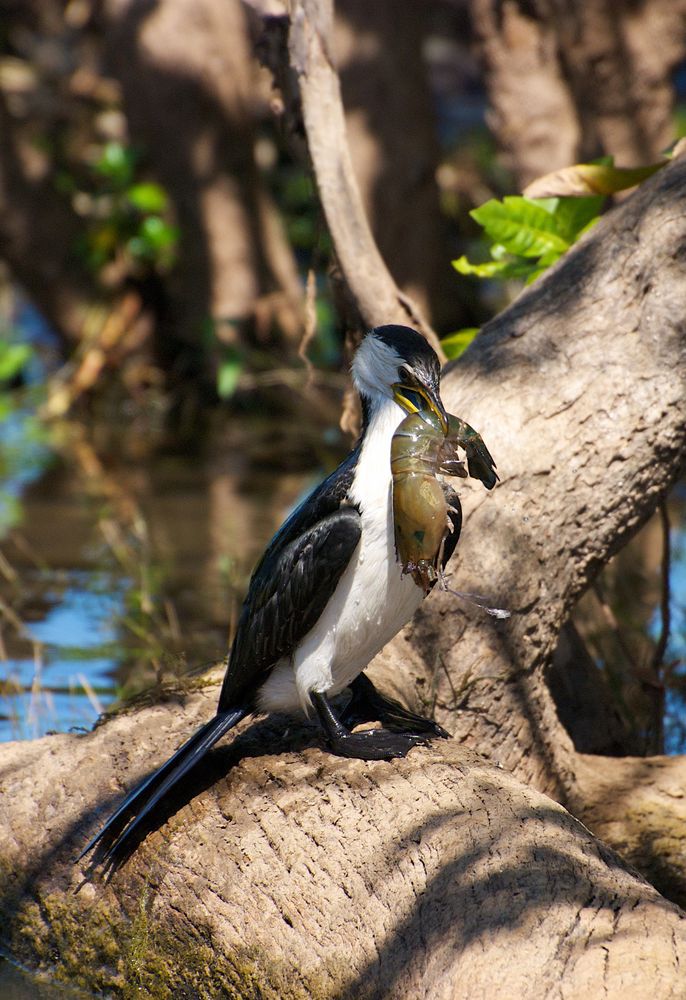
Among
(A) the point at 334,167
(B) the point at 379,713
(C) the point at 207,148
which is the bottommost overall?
(B) the point at 379,713

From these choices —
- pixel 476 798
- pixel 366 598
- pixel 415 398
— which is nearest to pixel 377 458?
pixel 415 398

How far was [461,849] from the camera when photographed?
286cm

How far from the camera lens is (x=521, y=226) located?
418 cm

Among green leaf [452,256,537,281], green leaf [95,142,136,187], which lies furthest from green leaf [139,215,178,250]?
green leaf [452,256,537,281]

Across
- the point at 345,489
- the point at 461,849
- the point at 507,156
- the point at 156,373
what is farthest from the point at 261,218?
the point at 461,849

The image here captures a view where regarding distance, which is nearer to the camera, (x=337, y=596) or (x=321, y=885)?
(x=321, y=885)

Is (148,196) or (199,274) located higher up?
(148,196)

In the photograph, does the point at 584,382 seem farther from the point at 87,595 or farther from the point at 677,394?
the point at 87,595

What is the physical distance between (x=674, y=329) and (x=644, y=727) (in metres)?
1.62

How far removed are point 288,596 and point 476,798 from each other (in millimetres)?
689

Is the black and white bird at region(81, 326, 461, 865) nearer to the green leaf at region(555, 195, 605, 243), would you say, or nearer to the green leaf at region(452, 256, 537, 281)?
the green leaf at region(452, 256, 537, 281)

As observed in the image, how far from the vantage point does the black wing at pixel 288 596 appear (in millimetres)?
3137

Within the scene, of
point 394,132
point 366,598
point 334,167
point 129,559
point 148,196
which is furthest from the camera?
point 148,196

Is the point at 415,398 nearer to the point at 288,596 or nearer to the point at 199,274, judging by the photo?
the point at 288,596
